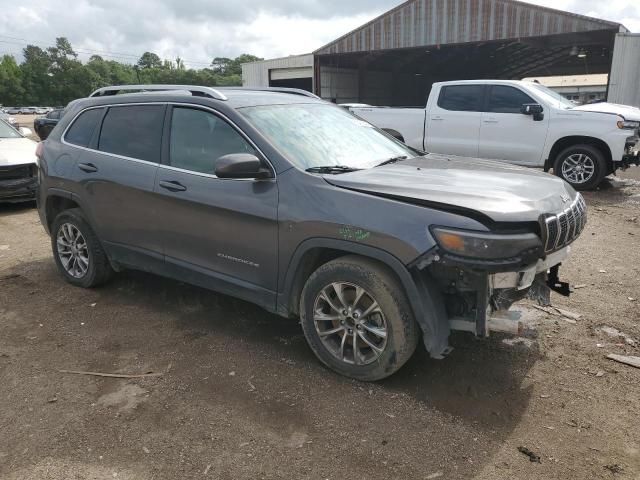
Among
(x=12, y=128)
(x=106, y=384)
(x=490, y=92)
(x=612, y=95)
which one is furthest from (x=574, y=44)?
(x=106, y=384)

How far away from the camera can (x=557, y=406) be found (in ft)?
10.3

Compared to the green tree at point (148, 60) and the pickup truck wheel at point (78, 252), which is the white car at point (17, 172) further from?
the green tree at point (148, 60)

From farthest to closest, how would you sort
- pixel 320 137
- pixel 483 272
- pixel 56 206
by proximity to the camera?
1. pixel 56 206
2. pixel 320 137
3. pixel 483 272

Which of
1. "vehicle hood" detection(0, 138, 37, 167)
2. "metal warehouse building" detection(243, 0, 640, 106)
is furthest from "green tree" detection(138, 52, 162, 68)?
"vehicle hood" detection(0, 138, 37, 167)

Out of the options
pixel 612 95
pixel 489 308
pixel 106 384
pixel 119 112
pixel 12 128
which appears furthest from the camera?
pixel 612 95

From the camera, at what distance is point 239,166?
3393mm

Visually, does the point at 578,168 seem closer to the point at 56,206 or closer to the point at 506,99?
the point at 506,99

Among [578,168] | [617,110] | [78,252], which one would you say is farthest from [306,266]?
[617,110]

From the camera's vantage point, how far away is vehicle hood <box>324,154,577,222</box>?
2.94 meters

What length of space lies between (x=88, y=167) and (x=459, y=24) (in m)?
20.1

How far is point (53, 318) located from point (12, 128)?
7.01m

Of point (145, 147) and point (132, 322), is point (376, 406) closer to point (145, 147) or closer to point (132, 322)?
point (132, 322)

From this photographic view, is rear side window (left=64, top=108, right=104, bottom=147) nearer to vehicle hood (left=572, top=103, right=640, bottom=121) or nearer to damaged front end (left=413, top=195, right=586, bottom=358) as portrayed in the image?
damaged front end (left=413, top=195, right=586, bottom=358)

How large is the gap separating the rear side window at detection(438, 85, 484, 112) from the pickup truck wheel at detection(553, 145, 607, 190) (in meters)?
1.79
